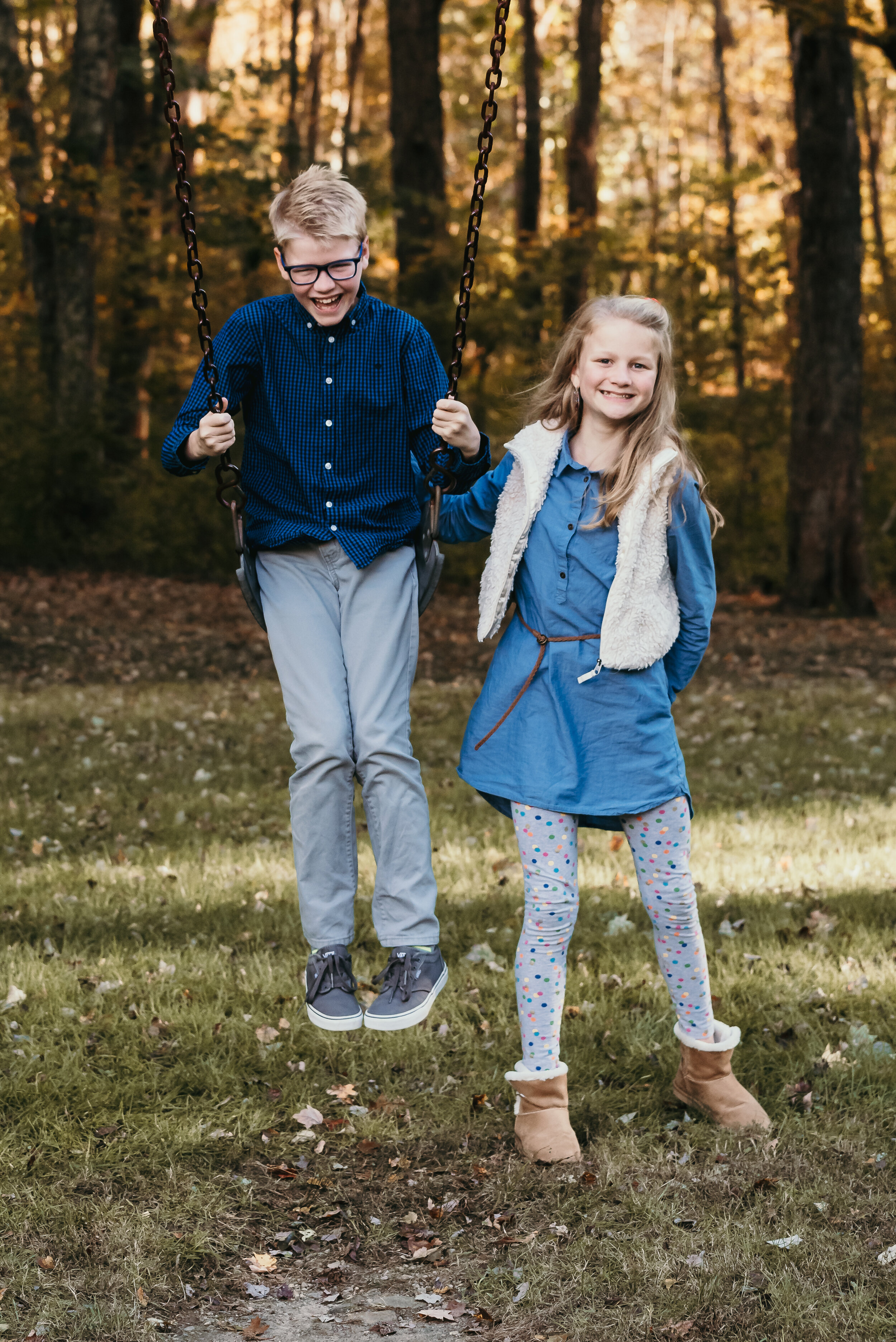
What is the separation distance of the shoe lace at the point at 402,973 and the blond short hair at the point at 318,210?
192cm

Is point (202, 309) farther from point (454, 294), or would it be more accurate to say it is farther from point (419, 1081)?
point (454, 294)

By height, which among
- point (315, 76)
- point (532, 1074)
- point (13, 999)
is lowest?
point (13, 999)

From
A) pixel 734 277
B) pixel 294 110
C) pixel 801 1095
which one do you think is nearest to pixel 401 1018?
pixel 801 1095

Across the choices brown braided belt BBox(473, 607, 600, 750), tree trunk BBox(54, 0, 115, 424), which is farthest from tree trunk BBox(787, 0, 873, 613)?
brown braided belt BBox(473, 607, 600, 750)

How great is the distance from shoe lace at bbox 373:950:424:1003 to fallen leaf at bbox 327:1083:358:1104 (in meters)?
0.72

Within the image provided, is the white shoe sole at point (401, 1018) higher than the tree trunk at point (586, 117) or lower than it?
lower

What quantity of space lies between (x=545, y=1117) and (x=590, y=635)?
1.38 metres

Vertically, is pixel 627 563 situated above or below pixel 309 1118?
above

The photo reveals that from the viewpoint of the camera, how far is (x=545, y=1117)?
3.94 m

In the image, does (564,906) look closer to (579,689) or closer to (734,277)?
(579,689)

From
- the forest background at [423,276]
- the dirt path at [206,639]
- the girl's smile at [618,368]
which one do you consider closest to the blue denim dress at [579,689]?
the girl's smile at [618,368]

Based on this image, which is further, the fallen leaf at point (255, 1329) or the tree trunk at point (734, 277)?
the tree trunk at point (734, 277)

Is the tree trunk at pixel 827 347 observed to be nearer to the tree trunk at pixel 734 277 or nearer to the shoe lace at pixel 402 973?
the tree trunk at pixel 734 277

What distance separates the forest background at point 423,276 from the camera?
15719 millimetres
